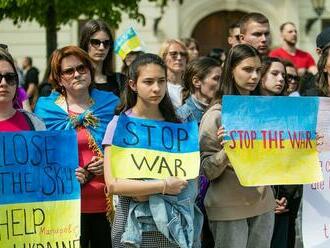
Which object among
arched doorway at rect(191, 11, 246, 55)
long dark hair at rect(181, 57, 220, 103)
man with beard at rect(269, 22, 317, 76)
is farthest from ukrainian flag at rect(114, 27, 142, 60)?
arched doorway at rect(191, 11, 246, 55)

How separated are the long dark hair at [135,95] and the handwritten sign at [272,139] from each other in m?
0.31

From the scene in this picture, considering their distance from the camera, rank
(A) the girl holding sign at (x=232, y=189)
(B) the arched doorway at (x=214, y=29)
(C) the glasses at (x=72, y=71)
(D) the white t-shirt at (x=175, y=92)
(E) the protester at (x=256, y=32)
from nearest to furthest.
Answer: (A) the girl holding sign at (x=232, y=189) → (C) the glasses at (x=72, y=71) → (E) the protester at (x=256, y=32) → (D) the white t-shirt at (x=175, y=92) → (B) the arched doorway at (x=214, y=29)

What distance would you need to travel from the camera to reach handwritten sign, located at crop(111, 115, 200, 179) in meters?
4.91

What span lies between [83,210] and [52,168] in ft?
1.97

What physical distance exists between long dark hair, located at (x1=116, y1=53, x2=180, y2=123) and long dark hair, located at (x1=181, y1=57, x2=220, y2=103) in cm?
114

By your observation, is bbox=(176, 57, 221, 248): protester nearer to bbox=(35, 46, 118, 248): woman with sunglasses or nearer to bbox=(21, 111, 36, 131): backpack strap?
bbox=(35, 46, 118, 248): woman with sunglasses

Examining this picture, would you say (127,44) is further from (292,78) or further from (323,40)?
(323,40)

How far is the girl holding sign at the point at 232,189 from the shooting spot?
5.26 meters

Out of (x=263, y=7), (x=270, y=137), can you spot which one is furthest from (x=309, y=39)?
(x=270, y=137)

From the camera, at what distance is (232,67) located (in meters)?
5.45

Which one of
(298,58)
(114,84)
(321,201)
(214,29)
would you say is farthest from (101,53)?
(214,29)

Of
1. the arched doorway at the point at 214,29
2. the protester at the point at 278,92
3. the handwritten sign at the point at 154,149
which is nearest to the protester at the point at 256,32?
the protester at the point at 278,92

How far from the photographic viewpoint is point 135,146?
4969 millimetres

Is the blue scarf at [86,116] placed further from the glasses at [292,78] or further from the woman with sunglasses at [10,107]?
the glasses at [292,78]
